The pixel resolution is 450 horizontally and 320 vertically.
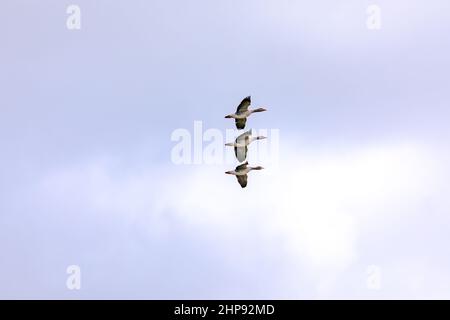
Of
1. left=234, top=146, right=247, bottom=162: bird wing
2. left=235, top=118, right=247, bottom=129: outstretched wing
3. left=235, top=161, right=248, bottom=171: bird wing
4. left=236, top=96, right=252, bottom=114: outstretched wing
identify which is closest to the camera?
left=236, top=96, right=252, bottom=114: outstretched wing

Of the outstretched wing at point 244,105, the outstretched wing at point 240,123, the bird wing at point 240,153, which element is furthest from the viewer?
the bird wing at point 240,153

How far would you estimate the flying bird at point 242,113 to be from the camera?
5408 inches

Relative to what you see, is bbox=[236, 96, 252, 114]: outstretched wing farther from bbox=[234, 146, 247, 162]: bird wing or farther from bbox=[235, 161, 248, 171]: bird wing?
bbox=[235, 161, 248, 171]: bird wing

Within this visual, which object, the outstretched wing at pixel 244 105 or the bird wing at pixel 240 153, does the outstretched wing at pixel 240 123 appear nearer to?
the outstretched wing at pixel 244 105

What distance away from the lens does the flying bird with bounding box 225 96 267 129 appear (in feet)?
451

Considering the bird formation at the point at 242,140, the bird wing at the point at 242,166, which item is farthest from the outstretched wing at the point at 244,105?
the bird wing at the point at 242,166

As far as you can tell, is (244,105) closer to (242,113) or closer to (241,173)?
(242,113)

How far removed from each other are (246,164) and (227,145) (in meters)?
2.86

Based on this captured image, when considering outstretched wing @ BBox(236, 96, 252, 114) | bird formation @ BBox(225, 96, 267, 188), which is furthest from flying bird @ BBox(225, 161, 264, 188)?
outstretched wing @ BBox(236, 96, 252, 114)

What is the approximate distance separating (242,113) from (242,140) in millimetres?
2971

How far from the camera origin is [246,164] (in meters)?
141
